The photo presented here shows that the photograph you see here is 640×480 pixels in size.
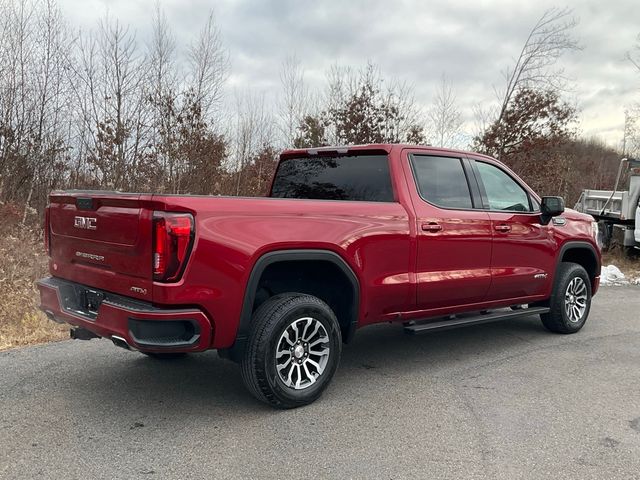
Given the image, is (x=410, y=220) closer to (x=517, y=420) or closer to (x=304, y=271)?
(x=304, y=271)

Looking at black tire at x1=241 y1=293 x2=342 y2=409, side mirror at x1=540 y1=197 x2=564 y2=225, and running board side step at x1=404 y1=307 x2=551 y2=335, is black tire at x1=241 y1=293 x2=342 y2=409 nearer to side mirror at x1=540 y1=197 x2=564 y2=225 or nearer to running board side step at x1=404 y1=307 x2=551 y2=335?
running board side step at x1=404 y1=307 x2=551 y2=335

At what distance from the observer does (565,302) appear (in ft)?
19.8

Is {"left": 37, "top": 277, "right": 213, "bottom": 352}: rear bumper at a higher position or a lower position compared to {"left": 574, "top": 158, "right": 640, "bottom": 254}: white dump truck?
lower

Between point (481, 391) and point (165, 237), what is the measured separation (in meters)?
2.67

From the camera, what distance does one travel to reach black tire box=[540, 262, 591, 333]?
5.95 metres

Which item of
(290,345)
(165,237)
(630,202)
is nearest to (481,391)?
(290,345)

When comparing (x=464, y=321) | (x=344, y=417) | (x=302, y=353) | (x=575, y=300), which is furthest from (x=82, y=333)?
(x=575, y=300)

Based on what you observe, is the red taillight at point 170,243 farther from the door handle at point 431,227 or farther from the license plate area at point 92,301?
the door handle at point 431,227

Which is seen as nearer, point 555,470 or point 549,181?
point 555,470

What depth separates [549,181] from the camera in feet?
48.1

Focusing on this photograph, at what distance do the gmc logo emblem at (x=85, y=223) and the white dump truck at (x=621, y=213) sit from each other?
10930 mm

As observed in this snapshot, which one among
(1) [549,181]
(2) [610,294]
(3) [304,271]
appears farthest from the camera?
(1) [549,181]

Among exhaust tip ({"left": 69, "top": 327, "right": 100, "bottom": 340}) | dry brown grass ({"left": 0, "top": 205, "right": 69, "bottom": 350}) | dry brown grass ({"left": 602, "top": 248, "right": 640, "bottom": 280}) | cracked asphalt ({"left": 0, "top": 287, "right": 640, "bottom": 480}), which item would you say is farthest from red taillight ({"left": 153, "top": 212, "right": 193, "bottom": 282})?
dry brown grass ({"left": 602, "top": 248, "right": 640, "bottom": 280})

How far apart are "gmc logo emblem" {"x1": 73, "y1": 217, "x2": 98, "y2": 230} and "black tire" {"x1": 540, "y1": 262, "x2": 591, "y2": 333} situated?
4666mm
